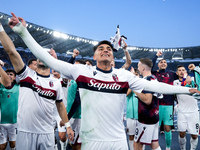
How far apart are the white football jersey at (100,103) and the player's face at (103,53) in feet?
0.63

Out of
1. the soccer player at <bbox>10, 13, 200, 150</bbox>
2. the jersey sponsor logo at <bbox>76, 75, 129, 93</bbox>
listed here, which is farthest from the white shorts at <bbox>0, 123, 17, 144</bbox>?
the jersey sponsor logo at <bbox>76, 75, 129, 93</bbox>

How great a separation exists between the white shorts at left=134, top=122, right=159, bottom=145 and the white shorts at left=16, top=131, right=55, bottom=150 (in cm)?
186

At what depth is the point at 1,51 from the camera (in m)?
22.0

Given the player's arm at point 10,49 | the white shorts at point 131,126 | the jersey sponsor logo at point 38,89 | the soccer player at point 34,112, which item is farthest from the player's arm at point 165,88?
the white shorts at point 131,126

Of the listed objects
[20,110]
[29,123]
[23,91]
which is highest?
[23,91]

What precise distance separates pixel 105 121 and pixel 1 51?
946 inches

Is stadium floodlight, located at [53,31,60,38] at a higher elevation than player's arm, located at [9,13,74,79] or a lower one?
higher

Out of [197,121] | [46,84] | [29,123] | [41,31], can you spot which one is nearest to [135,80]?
[46,84]

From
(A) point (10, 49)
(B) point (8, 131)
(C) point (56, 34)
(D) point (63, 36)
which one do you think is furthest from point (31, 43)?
(D) point (63, 36)

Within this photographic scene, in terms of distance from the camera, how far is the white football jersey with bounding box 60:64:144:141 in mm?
1966

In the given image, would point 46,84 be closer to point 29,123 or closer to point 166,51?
point 29,123

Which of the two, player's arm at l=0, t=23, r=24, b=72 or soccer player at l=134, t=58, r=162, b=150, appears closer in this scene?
player's arm at l=0, t=23, r=24, b=72

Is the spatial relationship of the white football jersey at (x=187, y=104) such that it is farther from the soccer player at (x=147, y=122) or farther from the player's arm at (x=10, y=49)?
the player's arm at (x=10, y=49)

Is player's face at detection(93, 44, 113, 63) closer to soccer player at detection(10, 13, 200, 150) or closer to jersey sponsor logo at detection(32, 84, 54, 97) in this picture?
soccer player at detection(10, 13, 200, 150)
